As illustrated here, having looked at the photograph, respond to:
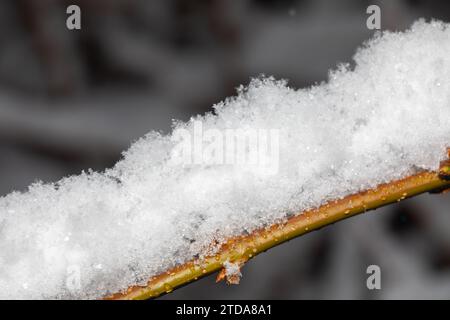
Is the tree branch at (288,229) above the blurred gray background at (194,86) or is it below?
below

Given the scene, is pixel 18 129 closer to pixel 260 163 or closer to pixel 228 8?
pixel 228 8

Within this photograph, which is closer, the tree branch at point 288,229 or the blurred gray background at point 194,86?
the tree branch at point 288,229

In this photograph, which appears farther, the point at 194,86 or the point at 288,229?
the point at 194,86

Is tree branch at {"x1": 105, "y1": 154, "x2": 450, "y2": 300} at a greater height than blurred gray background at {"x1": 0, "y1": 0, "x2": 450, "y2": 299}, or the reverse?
blurred gray background at {"x1": 0, "y1": 0, "x2": 450, "y2": 299}

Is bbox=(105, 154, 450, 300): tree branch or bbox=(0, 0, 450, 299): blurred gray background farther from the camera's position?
bbox=(0, 0, 450, 299): blurred gray background

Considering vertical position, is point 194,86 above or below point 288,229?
above

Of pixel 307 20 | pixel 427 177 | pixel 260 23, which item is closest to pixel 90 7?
pixel 260 23

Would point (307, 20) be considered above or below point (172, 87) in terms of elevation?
above

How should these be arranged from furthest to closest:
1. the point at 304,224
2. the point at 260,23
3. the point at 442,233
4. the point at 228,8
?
the point at 260,23
the point at 228,8
the point at 442,233
the point at 304,224
